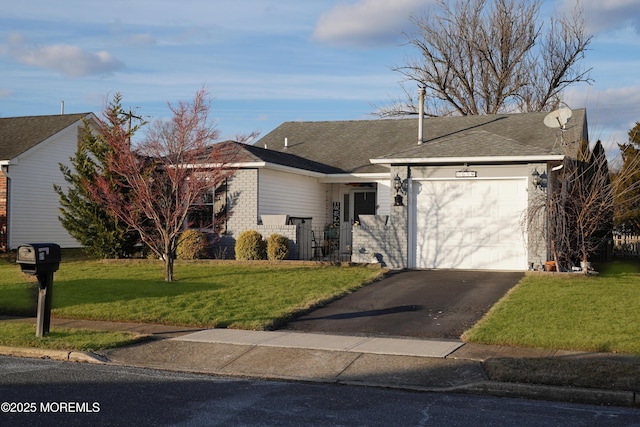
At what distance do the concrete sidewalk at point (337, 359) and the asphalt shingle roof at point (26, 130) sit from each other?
16146mm

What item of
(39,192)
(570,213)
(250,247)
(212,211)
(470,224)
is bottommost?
(250,247)

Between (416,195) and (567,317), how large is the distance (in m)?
8.44

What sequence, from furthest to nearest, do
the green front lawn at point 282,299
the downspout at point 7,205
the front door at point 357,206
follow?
the front door at point 357,206, the downspout at point 7,205, the green front lawn at point 282,299

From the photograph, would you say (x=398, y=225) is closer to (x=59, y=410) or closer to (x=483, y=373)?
(x=483, y=373)

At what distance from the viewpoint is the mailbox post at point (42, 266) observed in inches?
437

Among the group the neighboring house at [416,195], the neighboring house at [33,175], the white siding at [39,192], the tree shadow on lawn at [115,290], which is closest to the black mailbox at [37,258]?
the tree shadow on lawn at [115,290]

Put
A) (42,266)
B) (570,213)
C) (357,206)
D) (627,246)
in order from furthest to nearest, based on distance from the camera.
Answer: (627,246)
(357,206)
(570,213)
(42,266)

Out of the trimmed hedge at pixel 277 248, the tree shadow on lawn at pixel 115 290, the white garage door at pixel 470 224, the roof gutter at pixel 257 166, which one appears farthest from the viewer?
the trimmed hedge at pixel 277 248

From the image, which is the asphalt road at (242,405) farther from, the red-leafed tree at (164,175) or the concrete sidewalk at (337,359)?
the red-leafed tree at (164,175)

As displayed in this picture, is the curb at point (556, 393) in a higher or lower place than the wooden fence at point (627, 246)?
lower

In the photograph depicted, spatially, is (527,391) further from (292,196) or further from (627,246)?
(627,246)

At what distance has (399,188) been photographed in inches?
782

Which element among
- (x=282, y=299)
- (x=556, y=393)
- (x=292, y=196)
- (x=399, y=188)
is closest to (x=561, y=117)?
(x=399, y=188)

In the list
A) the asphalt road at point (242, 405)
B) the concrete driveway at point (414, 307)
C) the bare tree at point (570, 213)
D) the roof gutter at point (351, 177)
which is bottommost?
the asphalt road at point (242, 405)
